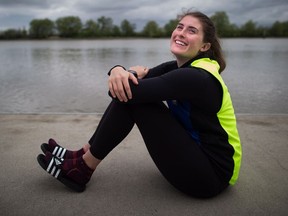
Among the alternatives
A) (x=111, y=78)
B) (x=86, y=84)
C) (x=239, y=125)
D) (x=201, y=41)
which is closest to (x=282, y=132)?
(x=239, y=125)

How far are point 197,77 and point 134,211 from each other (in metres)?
1.03

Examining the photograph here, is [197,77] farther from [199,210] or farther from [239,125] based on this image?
[239,125]

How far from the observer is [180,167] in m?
2.17

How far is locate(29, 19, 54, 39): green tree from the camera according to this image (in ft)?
315

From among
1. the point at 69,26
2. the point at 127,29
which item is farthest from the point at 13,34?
the point at 127,29

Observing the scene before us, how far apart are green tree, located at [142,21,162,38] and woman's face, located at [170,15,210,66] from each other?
99.4 metres

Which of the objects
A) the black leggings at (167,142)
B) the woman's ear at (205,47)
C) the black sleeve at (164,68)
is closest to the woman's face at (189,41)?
the woman's ear at (205,47)

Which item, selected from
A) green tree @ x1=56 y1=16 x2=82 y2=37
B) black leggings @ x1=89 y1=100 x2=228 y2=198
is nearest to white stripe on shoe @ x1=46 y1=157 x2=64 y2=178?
black leggings @ x1=89 y1=100 x2=228 y2=198

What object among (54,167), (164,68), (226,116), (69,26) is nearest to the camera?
(226,116)

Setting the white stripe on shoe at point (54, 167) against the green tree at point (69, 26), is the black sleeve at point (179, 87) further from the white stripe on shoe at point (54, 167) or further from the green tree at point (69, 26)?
the green tree at point (69, 26)

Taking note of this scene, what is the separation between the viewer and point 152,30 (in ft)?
335

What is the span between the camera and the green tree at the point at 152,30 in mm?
99750

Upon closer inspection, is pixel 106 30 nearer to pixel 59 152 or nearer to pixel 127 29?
Result: pixel 127 29

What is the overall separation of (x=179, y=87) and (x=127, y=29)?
108 metres
